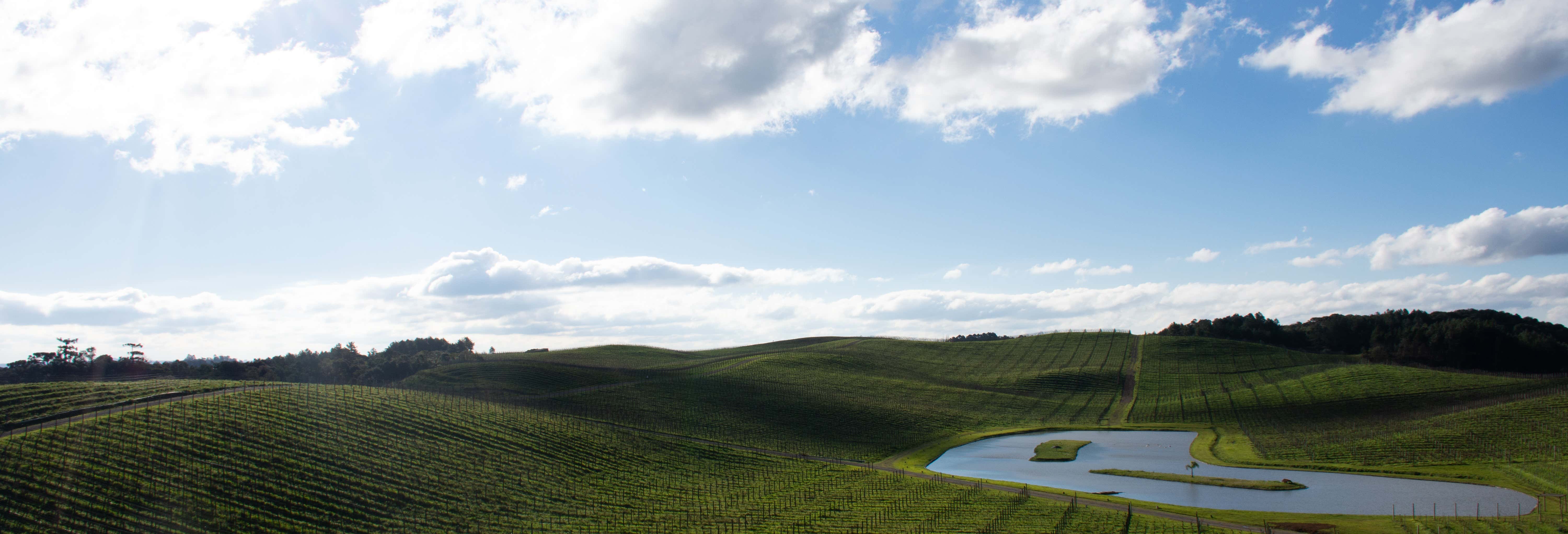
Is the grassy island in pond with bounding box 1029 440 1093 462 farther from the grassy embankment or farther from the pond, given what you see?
the grassy embankment

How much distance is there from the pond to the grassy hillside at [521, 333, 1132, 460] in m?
10.8

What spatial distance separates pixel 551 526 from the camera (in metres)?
40.9

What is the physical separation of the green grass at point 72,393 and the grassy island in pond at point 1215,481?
73.1 meters

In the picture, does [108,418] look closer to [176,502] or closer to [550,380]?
[176,502]

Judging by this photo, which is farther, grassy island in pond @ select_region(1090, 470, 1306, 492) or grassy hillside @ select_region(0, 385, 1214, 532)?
grassy island in pond @ select_region(1090, 470, 1306, 492)

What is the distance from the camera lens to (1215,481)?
185 feet

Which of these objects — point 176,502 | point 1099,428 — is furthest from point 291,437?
point 1099,428

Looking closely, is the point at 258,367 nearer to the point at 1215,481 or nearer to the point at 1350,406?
the point at 1215,481

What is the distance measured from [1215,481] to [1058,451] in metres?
18.3

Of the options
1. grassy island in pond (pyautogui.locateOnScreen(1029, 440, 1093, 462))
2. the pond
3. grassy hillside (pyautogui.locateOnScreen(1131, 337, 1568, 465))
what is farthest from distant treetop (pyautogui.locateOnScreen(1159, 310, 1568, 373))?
grassy island in pond (pyautogui.locateOnScreen(1029, 440, 1093, 462))

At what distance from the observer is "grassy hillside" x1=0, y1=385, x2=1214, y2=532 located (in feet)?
118

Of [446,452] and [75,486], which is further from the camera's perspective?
[446,452]

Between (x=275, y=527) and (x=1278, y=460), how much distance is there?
72.3 m

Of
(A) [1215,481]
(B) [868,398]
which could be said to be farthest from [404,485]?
(B) [868,398]
